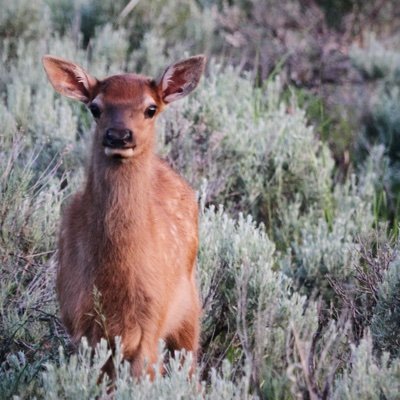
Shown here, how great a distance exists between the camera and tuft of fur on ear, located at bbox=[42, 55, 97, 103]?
18.1 feet

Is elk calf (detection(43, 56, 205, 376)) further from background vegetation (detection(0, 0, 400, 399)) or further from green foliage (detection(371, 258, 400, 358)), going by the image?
green foliage (detection(371, 258, 400, 358))

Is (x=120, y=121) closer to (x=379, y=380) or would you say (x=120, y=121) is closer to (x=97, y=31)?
(x=379, y=380)

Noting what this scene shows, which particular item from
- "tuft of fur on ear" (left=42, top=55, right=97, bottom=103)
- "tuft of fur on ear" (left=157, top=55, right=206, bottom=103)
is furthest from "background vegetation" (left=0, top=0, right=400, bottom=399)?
"tuft of fur on ear" (left=157, top=55, right=206, bottom=103)

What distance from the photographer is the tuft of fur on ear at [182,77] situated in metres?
5.64

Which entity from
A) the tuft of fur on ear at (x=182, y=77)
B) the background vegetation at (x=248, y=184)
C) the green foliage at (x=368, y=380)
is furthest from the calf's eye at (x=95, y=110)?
the green foliage at (x=368, y=380)

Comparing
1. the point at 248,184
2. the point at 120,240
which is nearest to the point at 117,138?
the point at 120,240

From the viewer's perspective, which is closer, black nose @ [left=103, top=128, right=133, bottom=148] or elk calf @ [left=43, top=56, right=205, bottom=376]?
black nose @ [left=103, top=128, right=133, bottom=148]

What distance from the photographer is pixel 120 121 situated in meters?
5.07

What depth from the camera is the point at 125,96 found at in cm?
521

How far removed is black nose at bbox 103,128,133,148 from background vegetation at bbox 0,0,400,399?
88 cm

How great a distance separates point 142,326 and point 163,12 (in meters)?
6.74

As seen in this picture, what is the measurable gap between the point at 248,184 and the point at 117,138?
3.11 meters

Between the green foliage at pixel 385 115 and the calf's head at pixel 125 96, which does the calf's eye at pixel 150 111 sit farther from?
the green foliage at pixel 385 115

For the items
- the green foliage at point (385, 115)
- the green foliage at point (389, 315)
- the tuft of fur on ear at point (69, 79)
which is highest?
the tuft of fur on ear at point (69, 79)
